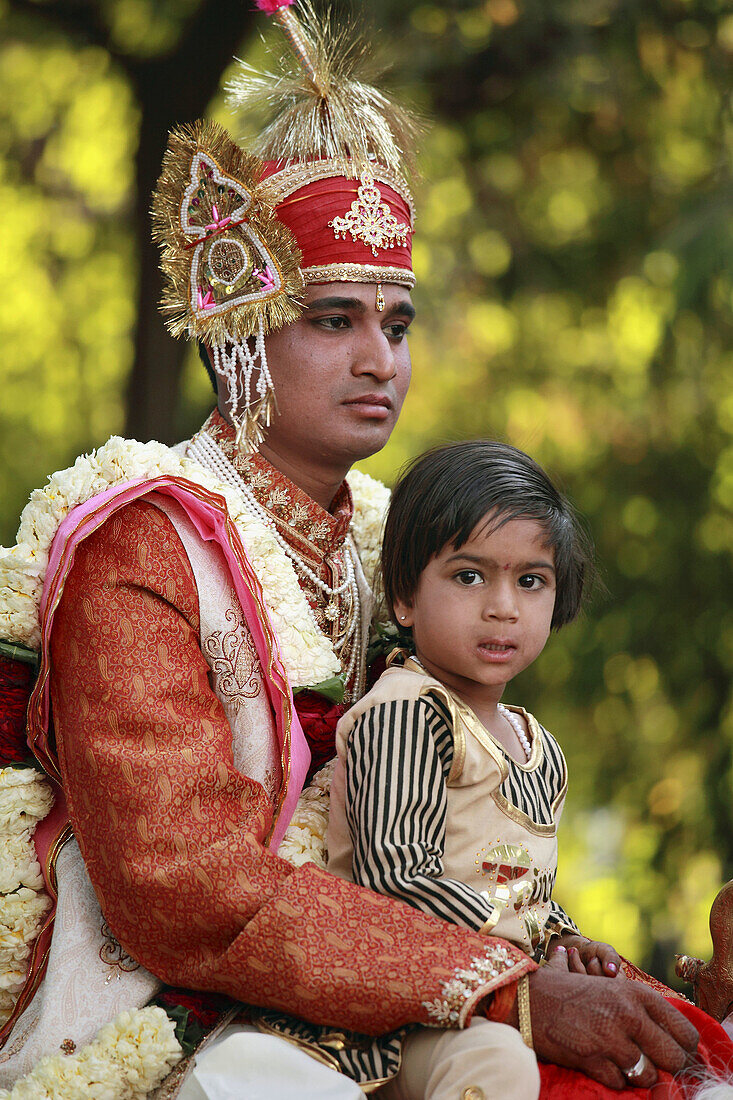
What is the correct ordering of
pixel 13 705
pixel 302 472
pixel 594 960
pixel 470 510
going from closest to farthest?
1. pixel 594 960
2. pixel 470 510
3. pixel 13 705
4. pixel 302 472

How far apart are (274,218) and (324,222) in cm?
10

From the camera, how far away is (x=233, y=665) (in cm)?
204

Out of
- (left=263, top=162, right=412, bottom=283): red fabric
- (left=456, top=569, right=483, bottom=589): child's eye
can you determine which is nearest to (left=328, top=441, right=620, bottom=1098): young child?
(left=456, top=569, right=483, bottom=589): child's eye

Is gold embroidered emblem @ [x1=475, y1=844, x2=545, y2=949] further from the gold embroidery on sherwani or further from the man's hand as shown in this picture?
the gold embroidery on sherwani

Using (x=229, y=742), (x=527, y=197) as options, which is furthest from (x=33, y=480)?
(x=229, y=742)

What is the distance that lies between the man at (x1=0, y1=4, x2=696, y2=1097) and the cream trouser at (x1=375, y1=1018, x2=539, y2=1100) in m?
0.01

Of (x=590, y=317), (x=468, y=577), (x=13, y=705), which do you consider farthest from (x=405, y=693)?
(x=590, y=317)

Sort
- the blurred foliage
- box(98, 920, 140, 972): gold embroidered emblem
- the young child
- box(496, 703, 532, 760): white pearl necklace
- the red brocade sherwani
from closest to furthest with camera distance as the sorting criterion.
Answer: the red brocade sherwani
the young child
box(98, 920, 140, 972): gold embroidered emblem
box(496, 703, 532, 760): white pearl necklace
the blurred foliage

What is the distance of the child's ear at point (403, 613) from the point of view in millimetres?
2133

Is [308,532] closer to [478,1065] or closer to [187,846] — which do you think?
[187,846]

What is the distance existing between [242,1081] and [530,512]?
3.27 ft

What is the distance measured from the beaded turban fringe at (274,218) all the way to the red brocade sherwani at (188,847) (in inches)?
20.4

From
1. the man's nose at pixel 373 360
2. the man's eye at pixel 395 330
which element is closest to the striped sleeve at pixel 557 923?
the man's nose at pixel 373 360

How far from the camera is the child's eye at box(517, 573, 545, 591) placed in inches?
81.0
